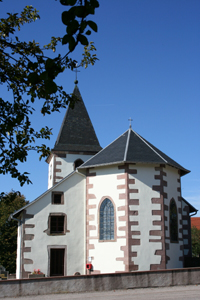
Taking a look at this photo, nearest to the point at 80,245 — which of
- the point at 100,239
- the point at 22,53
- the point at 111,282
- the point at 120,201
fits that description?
the point at 100,239

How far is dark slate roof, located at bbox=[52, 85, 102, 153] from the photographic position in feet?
79.9

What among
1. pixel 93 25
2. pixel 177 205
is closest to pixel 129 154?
pixel 177 205

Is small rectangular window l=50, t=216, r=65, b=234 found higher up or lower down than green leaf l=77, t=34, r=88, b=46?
lower down

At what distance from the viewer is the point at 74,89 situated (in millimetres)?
27594

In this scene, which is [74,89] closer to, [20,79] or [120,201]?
[120,201]

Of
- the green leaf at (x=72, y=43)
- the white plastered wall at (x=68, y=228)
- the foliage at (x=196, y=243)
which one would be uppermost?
the green leaf at (x=72, y=43)

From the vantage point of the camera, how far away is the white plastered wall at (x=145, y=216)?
1619 centimetres

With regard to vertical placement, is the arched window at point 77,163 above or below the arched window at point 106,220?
above

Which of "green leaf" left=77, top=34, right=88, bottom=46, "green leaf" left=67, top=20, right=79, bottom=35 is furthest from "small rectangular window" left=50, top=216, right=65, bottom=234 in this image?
"green leaf" left=67, top=20, right=79, bottom=35

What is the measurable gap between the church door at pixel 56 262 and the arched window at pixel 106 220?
2.26 metres

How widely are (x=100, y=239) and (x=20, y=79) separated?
1097 centimetres

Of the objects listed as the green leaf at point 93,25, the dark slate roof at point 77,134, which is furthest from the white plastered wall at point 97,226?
the green leaf at point 93,25

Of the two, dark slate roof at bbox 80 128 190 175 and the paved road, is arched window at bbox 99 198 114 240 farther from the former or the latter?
the paved road

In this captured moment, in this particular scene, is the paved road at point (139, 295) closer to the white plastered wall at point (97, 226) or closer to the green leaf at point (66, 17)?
the white plastered wall at point (97, 226)
